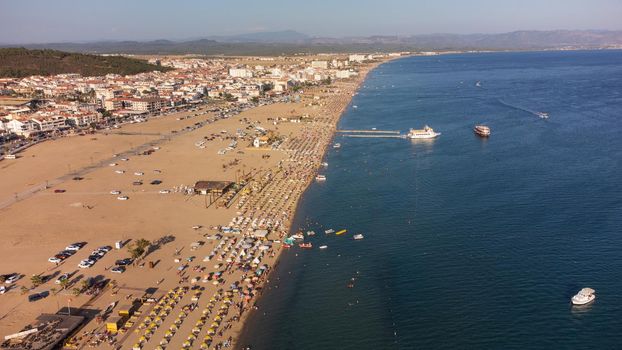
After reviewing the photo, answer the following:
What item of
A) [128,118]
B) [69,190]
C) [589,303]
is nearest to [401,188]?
[589,303]

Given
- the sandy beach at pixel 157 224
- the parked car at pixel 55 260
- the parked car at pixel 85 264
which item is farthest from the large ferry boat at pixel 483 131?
the parked car at pixel 55 260

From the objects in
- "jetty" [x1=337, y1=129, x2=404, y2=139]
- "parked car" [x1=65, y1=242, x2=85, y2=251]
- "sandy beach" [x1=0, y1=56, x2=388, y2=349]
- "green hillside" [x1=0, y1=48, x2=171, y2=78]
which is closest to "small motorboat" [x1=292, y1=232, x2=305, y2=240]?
"sandy beach" [x1=0, y1=56, x2=388, y2=349]

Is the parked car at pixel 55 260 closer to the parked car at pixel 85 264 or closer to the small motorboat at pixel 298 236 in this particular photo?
the parked car at pixel 85 264

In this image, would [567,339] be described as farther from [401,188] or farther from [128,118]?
[128,118]

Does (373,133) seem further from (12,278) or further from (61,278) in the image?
(12,278)

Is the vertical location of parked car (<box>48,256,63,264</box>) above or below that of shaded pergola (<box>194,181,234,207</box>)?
below

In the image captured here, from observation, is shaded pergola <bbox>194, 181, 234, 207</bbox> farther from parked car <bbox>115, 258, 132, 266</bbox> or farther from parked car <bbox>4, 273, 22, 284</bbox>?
parked car <bbox>4, 273, 22, 284</bbox>
